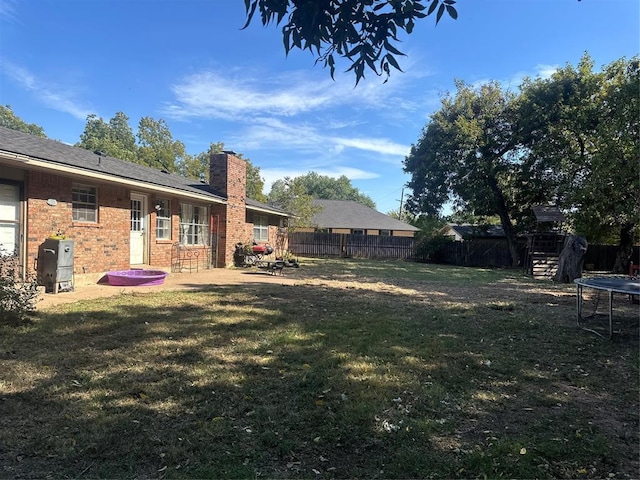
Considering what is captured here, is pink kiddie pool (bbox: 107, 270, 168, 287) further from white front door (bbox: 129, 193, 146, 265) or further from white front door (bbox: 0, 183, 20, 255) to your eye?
white front door (bbox: 0, 183, 20, 255)

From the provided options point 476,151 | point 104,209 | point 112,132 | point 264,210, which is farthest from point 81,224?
point 112,132

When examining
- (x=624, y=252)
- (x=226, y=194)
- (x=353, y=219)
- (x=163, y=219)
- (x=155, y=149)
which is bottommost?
(x=624, y=252)

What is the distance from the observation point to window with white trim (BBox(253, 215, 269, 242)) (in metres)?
19.5

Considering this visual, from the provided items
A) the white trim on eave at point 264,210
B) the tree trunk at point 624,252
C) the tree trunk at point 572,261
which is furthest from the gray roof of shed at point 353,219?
the tree trunk at point 572,261

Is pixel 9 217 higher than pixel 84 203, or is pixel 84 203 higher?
pixel 84 203

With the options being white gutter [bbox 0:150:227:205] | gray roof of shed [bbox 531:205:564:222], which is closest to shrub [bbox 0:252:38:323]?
white gutter [bbox 0:150:227:205]

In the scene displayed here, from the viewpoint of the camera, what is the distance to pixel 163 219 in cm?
1259

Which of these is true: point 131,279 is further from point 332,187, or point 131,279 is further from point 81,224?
point 332,187

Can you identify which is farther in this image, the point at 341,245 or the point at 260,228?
the point at 341,245

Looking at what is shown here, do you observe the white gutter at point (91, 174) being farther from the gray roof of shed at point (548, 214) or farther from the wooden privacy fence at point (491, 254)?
the wooden privacy fence at point (491, 254)

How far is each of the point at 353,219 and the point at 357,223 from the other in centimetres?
90

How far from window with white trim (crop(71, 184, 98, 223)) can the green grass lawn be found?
3.64 metres

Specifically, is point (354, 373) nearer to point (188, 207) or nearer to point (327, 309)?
point (327, 309)

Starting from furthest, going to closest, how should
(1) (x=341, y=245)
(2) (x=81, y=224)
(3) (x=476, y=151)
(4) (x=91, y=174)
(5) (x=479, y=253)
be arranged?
(1) (x=341, y=245)
(5) (x=479, y=253)
(3) (x=476, y=151)
(2) (x=81, y=224)
(4) (x=91, y=174)
